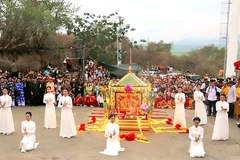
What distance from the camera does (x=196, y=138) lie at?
25.7ft

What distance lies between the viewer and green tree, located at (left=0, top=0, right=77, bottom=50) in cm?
1552

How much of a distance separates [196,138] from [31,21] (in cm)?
1111

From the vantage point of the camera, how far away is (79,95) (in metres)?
15.0

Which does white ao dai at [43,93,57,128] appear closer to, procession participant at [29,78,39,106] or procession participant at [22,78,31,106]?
procession participant at [29,78,39,106]

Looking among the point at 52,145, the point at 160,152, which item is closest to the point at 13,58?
the point at 52,145

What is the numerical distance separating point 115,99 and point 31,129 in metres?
3.37

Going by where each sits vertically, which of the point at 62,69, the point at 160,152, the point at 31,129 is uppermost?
the point at 62,69

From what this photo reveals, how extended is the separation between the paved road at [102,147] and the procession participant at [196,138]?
0.61 ft

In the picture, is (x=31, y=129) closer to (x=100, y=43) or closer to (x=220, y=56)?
(x=100, y=43)

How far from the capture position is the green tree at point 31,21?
1552cm

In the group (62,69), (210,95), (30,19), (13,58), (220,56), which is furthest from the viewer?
(220,56)

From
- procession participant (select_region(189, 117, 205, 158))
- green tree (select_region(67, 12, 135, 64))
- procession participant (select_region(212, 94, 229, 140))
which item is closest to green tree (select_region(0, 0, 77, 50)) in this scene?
green tree (select_region(67, 12, 135, 64))

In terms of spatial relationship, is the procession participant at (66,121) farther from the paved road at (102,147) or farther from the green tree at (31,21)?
the green tree at (31,21)

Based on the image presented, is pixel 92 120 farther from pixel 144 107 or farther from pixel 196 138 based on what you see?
pixel 196 138
